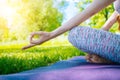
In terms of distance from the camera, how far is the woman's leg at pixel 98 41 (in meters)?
1.03

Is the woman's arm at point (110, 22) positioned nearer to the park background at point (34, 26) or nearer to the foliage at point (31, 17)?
the park background at point (34, 26)

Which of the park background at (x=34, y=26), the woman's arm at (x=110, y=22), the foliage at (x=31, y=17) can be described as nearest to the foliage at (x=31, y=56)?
the park background at (x=34, y=26)

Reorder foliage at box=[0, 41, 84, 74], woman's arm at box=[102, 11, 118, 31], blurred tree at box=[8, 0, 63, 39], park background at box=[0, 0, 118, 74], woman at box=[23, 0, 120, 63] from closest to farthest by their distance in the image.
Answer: woman at box=[23, 0, 120, 63], woman's arm at box=[102, 11, 118, 31], foliage at box=[0, 41, 84, 74], park background at box=[0, 0, 118, 74], blurred tree at box=[8, 0, 63, 39]

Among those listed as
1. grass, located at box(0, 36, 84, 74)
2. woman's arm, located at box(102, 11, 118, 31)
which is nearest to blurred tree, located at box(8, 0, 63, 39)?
grass, located at box(0, 36, 84, 74)

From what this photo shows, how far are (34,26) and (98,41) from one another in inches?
132

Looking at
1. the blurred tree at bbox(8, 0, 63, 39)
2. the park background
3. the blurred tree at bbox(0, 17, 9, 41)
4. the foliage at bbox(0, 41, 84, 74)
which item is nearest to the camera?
the foliage at bbox(0, 41, 84, 74)

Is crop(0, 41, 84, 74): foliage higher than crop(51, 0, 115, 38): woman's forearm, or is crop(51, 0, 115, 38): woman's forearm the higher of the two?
crop(51, 0, 115, 38): woman's forearm

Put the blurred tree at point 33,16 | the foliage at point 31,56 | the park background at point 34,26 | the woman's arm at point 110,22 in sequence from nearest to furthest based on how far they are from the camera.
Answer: the woman's arm at point 110,22, the foliage at point 31,56, the park background at point 34,26, the blurred tree at point 33,16

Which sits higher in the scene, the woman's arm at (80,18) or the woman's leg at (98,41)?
the woman's arm at (80,18)

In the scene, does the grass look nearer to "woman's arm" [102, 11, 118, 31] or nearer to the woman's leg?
"woman's arm" [102, 11, 118, 31]

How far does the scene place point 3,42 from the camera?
13.6 feet

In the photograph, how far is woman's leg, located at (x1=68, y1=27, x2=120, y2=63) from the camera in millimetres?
1034

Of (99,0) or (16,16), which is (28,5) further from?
(99,0)

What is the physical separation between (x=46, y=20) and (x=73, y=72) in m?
3.52
